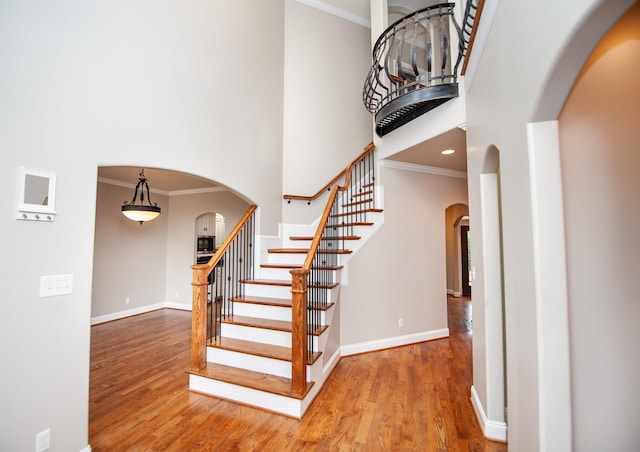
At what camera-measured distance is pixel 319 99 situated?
479 centimetres

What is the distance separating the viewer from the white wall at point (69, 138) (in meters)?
1.50

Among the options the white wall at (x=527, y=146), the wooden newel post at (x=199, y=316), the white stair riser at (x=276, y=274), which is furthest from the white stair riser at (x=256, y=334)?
the white wall at (x=527, y=146)

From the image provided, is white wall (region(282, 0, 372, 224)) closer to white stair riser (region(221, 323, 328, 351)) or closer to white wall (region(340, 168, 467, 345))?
white wall (region(340, 168, 467, 345))

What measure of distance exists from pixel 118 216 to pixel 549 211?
6433 mm

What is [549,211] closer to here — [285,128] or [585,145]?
[585,145]

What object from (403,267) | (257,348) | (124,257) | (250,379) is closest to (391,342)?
(403,267)

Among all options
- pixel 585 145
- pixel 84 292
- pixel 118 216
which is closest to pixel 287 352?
pixel 84 292

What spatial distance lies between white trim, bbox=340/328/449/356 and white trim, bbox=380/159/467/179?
98.0 inches

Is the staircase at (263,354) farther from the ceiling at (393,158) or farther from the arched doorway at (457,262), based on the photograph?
the arched doorway at (457,262)

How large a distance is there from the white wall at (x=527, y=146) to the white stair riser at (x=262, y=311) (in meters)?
2.08

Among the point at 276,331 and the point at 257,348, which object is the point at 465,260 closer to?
the point at 276,331

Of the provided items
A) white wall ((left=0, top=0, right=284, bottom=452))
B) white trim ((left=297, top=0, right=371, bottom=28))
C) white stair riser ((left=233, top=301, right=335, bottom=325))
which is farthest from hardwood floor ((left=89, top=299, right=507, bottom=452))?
white trim ((left=297, top=0, right=371, bottom=28))

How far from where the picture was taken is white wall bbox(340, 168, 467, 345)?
3.64 metres

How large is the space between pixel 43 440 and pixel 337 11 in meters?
6.63
